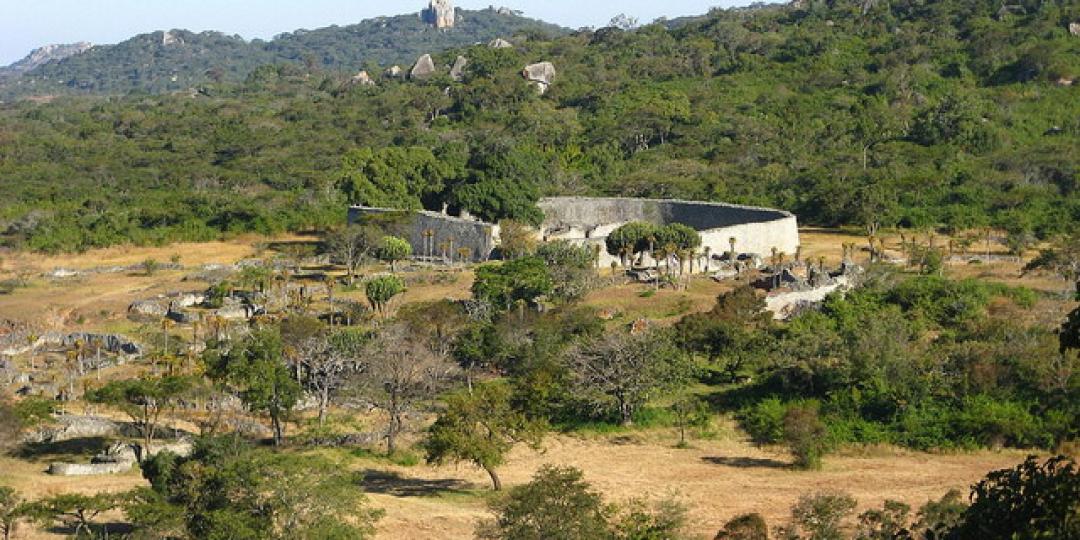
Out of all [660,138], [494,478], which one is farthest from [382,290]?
[660,138]

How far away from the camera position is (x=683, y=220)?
60938mm

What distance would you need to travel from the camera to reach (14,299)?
2060 inches

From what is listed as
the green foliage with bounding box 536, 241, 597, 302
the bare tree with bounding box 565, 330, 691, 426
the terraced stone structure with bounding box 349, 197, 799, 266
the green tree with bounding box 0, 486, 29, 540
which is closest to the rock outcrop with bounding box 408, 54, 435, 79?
the terraced stone structure with bounding box 349, 197, 799, 266

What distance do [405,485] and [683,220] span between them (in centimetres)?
3464

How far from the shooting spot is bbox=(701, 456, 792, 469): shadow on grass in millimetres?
29766

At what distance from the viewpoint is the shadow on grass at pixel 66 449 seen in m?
29.5

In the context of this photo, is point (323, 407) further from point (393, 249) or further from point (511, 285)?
point (393, 249)

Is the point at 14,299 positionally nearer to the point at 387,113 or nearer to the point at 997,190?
the point at 997,190

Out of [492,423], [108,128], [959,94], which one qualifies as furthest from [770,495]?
[108,128]

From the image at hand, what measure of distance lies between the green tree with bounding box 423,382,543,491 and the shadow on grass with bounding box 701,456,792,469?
462 centimetres

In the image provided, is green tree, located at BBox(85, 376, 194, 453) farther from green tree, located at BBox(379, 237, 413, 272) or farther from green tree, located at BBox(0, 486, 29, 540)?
green tree, located at BBox(379, 237, 413, 272)

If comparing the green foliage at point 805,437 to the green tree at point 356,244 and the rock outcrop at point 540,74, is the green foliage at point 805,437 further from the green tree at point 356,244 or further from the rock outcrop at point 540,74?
the rock outcrop at point 540,74

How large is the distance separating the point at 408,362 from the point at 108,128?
97932 mm

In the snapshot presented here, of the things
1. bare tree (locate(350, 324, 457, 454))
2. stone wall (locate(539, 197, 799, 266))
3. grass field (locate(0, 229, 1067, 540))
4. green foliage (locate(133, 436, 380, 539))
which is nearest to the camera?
green foliage (locate(133, 436, 380, 539))
